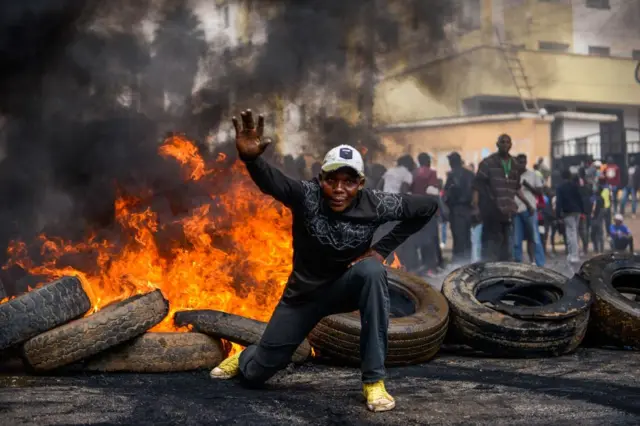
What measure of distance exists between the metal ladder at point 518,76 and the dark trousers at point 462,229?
786 cm

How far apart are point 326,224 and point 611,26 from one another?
19.0 m

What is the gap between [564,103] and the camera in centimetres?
2356

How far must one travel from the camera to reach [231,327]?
19.8ft

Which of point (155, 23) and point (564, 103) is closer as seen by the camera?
point (155, 23)

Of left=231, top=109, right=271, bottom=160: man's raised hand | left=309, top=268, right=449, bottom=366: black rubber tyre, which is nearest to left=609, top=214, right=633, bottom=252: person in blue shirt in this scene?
left=309, top=268, right=449, bottom=366: black rubber tyre

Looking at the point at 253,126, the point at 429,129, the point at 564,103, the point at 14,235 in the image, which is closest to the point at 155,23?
the point at 14,235

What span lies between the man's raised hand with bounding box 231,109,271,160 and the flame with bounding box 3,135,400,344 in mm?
2654

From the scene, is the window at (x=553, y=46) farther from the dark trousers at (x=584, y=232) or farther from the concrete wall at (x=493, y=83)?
the dark trousers at (x=584, y=232)

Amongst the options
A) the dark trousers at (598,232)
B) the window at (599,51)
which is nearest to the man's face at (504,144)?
the dark trousers at (598,232)

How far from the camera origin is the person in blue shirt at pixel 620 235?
633 inches

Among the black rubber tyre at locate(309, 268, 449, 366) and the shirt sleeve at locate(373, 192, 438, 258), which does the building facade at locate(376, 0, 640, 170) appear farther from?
the shirt sleeve at locate(373, 192, 438, 258)

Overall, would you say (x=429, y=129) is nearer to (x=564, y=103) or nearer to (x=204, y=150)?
(x=564, y=103)

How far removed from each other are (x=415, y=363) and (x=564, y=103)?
19366mm

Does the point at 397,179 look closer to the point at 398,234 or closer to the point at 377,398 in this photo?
the point at 398,234
